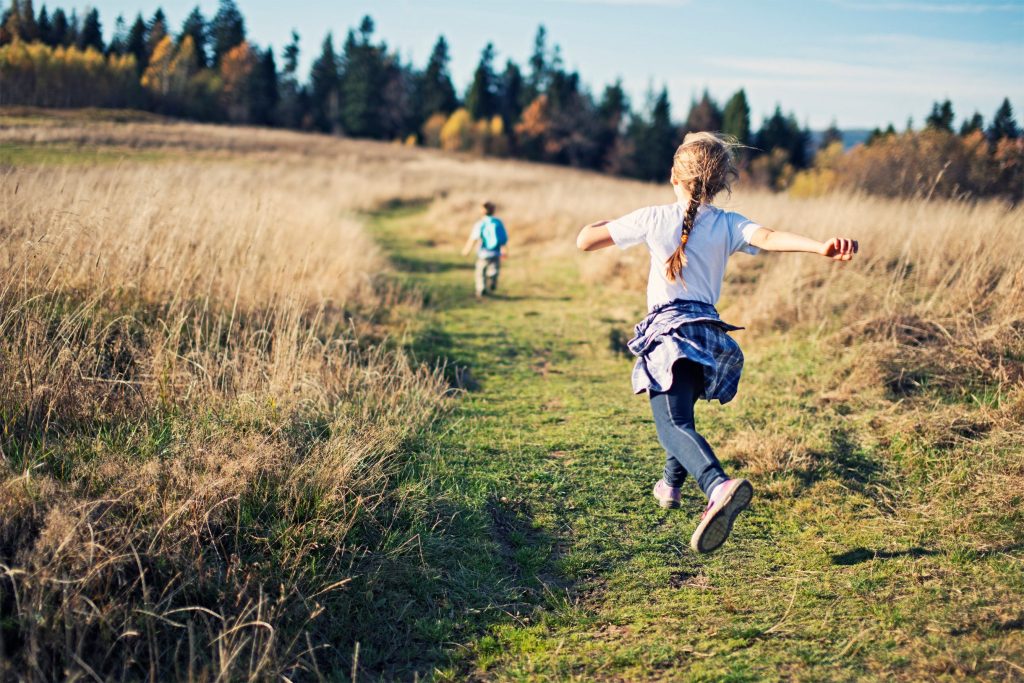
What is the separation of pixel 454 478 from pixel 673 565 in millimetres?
1356

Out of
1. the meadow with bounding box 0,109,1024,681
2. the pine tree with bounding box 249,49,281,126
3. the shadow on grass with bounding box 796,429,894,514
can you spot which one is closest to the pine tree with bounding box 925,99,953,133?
the meadow with bounding box 0,109,1024,681

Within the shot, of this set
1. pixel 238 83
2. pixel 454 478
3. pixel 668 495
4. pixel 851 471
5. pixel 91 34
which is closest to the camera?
pixel 668 495

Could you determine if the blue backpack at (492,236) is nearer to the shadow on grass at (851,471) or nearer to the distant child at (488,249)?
the distant child at (488,249)

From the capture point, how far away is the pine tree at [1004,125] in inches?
423

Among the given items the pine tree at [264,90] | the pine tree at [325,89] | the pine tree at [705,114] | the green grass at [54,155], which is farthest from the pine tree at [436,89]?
the green grass at [54,155]

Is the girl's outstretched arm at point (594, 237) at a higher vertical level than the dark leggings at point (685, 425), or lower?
higher

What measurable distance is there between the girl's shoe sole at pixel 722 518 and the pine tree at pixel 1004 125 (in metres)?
11.0

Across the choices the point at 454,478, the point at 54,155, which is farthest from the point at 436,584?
the point at 54,155

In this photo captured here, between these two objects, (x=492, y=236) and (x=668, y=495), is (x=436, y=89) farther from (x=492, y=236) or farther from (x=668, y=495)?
(x=668, y=495)

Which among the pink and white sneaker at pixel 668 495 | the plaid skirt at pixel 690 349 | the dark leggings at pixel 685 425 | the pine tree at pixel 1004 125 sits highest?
the pine tree at pixel 1004 125

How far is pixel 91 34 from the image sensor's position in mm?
16031

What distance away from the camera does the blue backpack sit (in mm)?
10320

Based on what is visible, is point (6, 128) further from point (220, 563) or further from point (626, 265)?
point (626, 265)

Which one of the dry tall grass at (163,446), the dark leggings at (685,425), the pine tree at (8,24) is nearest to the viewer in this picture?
the dry tall grass at (163,446)
